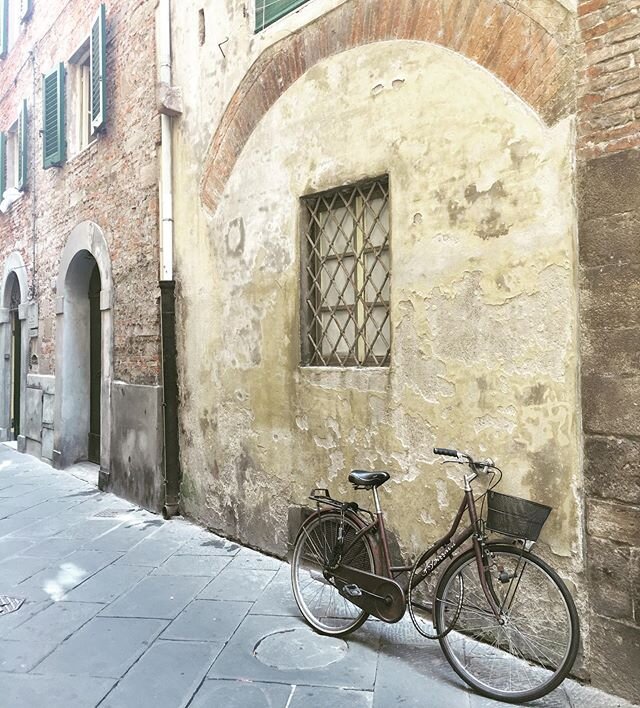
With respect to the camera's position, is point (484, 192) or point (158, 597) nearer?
point (484, 192)

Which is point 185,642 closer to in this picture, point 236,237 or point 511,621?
point 511,621

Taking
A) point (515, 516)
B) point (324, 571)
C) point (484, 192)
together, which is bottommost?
point (324, 571)

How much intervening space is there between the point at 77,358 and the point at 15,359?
409 centimetres

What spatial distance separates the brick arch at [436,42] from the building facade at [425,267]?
0.04 feet

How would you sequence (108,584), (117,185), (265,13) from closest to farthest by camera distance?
(108,584), (265,13), (117,185)

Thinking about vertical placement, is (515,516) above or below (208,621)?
above

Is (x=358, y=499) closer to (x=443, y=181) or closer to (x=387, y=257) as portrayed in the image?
(x=387, y=257)

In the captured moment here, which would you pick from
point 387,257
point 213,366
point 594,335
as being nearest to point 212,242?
point 213,366

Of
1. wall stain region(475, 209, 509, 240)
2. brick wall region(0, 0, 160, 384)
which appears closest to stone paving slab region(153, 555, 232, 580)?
brick wall region(0, 0, 160, 384)

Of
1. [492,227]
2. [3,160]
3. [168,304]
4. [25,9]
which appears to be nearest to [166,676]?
[492,227]

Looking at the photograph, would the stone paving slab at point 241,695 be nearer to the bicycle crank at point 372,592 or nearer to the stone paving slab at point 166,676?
the stone paving slab at point 166,676

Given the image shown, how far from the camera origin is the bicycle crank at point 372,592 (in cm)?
332

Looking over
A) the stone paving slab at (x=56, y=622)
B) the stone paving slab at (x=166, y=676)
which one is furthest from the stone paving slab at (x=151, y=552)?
the stone paving slab at (x=166, y=676)

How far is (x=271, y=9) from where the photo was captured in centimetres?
493
